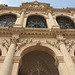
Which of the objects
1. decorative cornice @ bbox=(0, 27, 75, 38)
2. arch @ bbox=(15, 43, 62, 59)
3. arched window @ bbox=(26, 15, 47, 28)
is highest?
arched window @ bbox=(26, 15, 47, 28)

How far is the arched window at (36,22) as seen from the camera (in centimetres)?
1217

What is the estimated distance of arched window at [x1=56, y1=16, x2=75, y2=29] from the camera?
12.6m

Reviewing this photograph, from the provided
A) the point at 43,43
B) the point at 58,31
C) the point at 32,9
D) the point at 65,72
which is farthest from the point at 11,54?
the point at 32,9

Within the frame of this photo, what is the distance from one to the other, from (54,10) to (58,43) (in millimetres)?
9404

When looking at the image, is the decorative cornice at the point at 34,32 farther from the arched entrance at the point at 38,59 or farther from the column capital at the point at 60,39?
the arched entrance at the point at 38,59

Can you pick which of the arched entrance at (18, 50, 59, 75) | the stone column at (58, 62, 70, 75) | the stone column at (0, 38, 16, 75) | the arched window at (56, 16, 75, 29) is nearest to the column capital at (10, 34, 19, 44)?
the stone column at (0, 38, 16, 75)

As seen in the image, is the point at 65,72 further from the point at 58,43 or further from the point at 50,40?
the point at 50,40

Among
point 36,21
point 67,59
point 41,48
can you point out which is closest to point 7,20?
point 36,21

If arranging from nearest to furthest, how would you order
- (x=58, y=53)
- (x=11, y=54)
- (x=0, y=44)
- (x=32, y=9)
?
1. (x=11, y=54)
2. (x=58, y=53)
3. (x=0, y=44)
4. (x=32, y=9)

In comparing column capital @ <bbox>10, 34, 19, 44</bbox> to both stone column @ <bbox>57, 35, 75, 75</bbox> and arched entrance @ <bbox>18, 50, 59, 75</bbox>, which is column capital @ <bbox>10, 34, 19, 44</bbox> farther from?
stone column @ <bbox>57, 35, 75, 75</bbox>

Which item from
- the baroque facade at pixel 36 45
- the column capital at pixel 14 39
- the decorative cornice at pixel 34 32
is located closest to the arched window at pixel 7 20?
the baroque facade at pixel 36 45

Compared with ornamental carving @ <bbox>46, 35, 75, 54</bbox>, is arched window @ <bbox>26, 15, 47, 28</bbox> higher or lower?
higher

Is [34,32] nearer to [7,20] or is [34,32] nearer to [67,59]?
[67,59]

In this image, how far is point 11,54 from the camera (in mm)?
6992
